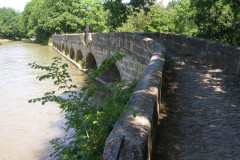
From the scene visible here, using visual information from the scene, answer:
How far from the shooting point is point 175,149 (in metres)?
Answer: 2.94

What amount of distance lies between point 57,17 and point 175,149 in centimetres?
3758

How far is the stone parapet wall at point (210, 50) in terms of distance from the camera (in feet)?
20.2

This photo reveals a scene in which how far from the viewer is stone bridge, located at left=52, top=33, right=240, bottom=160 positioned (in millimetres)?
2031

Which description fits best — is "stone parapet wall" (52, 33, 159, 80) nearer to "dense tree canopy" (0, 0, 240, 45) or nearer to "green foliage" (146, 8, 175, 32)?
"dense tree canopy" (0, 0, 240, 45)

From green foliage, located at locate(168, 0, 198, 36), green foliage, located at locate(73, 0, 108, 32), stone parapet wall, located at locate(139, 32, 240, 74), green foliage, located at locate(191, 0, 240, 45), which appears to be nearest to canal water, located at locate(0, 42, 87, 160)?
stone parapet wall, located at locate(139, 32, 240, 74)

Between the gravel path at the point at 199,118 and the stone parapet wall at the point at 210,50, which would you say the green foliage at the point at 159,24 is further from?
the gravel path at the point at 199,118

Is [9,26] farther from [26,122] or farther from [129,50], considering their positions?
[129,50]

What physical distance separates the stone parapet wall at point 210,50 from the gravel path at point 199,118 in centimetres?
39

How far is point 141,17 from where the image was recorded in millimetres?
28266

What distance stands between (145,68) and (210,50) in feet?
9.01

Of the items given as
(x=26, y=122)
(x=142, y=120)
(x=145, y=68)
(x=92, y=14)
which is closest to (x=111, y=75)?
(x=26, y=122)

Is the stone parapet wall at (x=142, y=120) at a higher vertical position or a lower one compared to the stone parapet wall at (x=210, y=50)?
lower

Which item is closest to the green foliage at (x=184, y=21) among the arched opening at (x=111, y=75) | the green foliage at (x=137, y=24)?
the green foliage at (x=137, y=24)

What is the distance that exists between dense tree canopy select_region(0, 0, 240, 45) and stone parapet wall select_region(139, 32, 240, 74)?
2.56 metres
